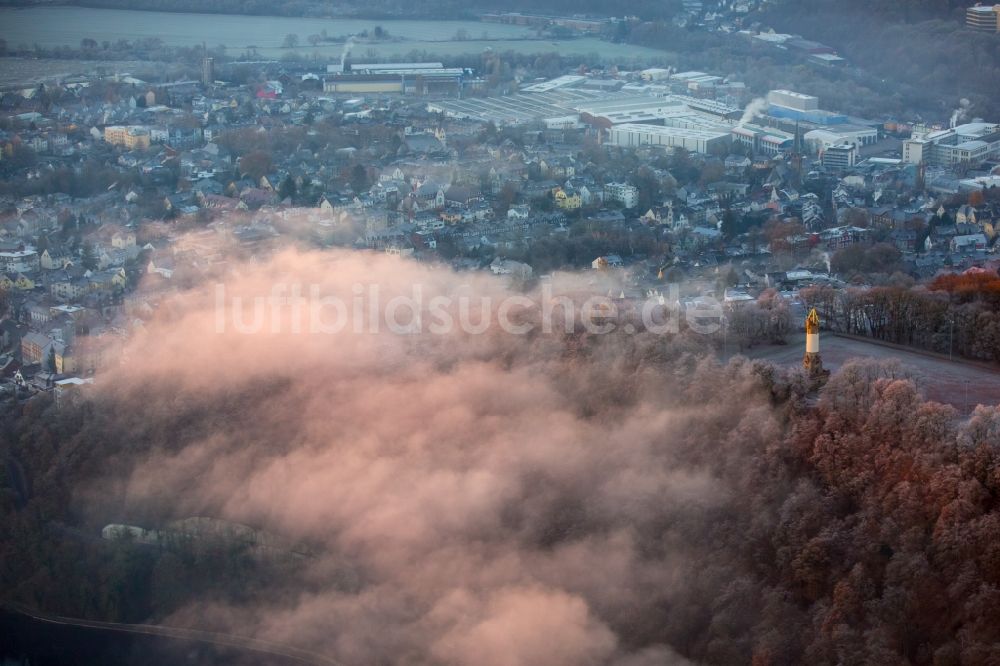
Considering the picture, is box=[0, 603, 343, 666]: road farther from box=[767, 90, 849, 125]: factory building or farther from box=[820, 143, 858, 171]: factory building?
box=[767, 90, 849, 125]: factory building

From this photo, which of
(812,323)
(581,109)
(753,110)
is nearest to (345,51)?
(581,109)

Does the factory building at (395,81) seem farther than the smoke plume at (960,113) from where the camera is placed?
Yes

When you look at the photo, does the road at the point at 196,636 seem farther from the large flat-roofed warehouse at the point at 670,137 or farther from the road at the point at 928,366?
the large flat-roofed warehouse at the point at 670,137

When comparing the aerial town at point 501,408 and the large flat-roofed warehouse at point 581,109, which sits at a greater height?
the large flat-roofed warehouse at point 581,109

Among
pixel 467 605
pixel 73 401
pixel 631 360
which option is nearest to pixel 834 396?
pixel 631 360

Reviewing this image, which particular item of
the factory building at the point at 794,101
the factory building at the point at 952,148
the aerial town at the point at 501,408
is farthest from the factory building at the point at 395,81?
the factory building at the point at 952,148

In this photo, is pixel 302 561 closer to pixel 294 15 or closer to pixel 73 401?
pixel 73 401

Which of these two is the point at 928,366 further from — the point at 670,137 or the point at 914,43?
the point at 914,43
